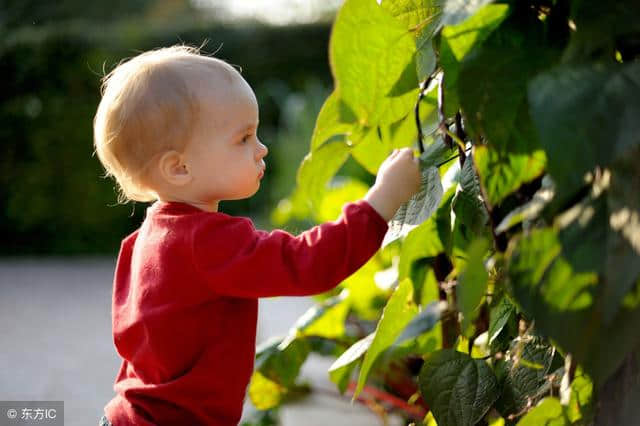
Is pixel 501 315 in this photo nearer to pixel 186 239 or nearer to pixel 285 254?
pixel 285 254

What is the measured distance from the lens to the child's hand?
1.26 meters

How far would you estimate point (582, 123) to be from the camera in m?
0.83

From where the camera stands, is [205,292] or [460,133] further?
[205,292]

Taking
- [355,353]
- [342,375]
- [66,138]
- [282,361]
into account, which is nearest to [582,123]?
[355,353]

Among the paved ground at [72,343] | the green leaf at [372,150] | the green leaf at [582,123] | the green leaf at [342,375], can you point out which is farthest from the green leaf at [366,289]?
the green leaf at [582,123]

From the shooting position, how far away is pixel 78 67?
779 centimetres

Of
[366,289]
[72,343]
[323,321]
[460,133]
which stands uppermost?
[460,133]

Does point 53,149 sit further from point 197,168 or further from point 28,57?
point 197,168

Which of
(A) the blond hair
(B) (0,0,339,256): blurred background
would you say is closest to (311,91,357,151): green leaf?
(A) the blond hair

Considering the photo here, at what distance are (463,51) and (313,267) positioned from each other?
0.39 m

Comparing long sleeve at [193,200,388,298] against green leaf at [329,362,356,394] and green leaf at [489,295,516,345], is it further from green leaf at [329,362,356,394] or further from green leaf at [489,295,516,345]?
green leaf at [329,362,356,394]

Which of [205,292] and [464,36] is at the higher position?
[464,36]

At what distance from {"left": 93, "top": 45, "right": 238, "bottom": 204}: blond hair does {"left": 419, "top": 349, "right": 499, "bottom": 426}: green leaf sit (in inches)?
21.2

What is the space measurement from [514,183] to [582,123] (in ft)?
0.61
